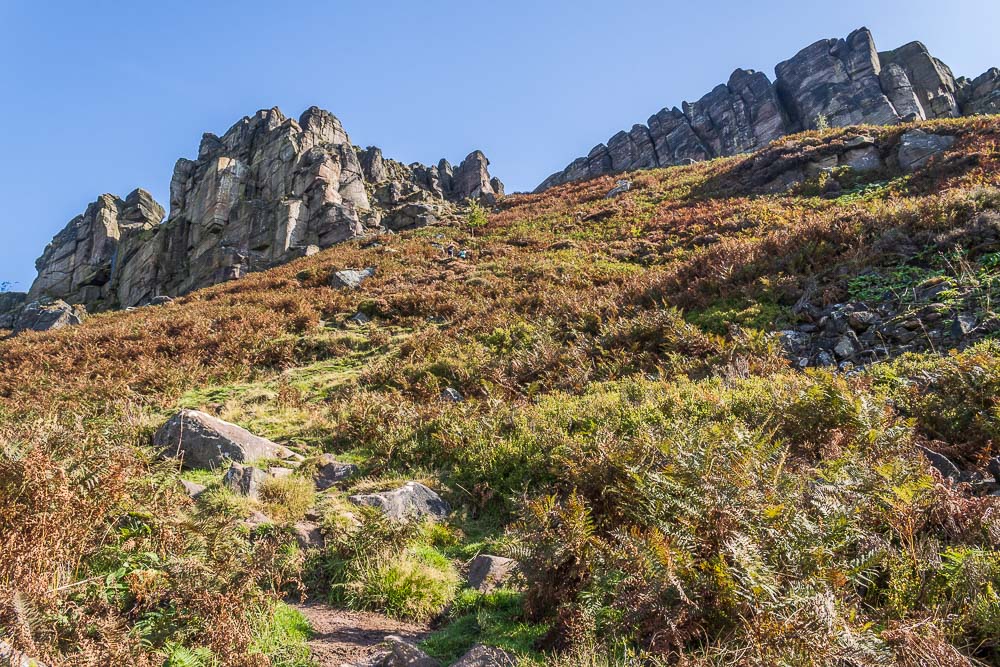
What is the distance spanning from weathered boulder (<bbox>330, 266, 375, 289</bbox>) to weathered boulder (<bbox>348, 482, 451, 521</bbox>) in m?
14.0

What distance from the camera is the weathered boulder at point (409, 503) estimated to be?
214 inches

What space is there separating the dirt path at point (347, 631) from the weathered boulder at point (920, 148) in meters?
24.4

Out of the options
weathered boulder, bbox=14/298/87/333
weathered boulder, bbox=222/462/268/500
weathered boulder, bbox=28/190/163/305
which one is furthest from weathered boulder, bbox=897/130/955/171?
weathered boulder, bbox=28/190/163/305

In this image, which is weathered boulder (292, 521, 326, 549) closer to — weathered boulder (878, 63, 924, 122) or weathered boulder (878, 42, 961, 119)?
weathered boulder (878, 63, 924, 122)

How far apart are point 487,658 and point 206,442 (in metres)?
5.23

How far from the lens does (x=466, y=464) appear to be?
673cm

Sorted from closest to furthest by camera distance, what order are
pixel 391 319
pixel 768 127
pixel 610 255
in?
pixel 391 319 → pixel 610 255 → pixel 768 127

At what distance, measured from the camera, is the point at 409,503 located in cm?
568

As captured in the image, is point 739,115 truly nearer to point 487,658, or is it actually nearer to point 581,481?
point 581,481

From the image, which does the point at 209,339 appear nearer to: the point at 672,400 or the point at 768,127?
the point at 672,400

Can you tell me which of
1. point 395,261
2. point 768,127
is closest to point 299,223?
point 395,261

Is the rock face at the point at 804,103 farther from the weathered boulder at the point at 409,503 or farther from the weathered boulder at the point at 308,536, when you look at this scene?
the weathered boulder at the point at 308,536

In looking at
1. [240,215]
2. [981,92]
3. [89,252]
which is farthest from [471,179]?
[981,92]

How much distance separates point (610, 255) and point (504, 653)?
1774 cm
